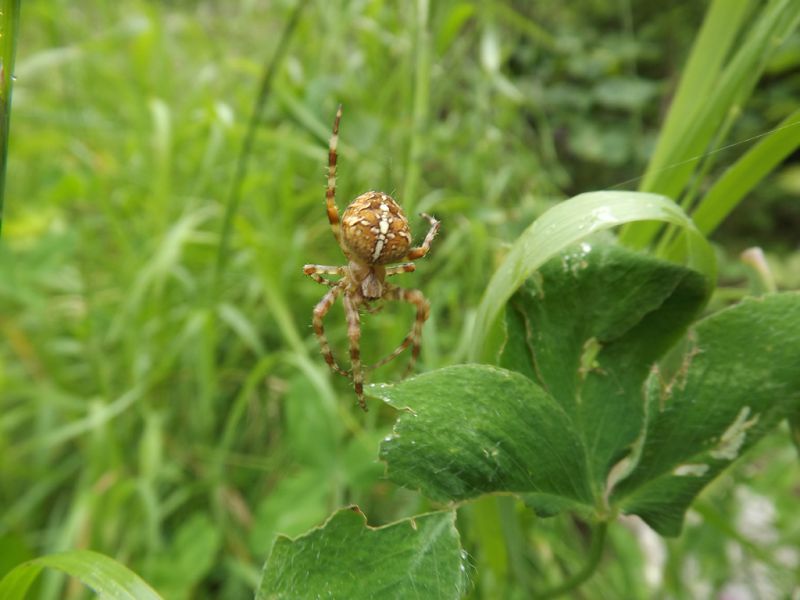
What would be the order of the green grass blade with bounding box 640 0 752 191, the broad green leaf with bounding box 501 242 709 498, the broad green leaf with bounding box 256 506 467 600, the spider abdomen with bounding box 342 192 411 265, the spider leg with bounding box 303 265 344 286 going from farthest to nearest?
1. the spider leg with bounding box 303 265 344 286
2. the spider abdomen with bounding box 342 192 411 265
3. the green grass blade with bounding box 640 0 752 191
4. the broad green leaf with bounding box 501 242 709 498
5. the broad green leaf with bounding box 256 506 467 600

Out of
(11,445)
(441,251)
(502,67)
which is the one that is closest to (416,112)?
(441,251)

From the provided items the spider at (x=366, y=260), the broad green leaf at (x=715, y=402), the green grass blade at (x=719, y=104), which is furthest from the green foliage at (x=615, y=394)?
the spider at (x=366, y=260)

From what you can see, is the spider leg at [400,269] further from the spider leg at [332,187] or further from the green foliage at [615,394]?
the green foliage at [615,394]

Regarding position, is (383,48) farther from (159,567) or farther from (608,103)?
(608,103)

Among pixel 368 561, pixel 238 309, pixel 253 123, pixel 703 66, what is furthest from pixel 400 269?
pixel 238 309

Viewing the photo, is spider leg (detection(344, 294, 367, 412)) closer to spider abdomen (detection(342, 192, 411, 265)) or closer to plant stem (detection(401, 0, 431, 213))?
spider abdomen (detection(342, 192, 411, 265))

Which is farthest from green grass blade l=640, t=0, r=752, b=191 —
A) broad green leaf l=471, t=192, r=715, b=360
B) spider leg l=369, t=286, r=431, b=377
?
spider leg l=369, t=286, r=431, b=377

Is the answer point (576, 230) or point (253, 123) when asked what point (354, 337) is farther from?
point (576, 230)
